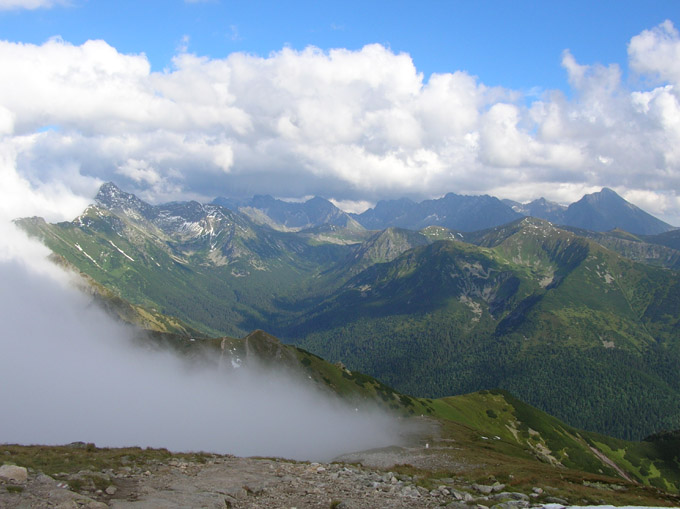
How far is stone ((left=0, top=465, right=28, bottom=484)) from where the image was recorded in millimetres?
24859

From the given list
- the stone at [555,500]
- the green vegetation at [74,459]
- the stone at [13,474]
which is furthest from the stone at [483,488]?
the stone at [13,474]

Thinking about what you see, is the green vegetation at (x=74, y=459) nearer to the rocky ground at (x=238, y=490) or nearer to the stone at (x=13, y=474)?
the rocky ground at (x=238, y=490)

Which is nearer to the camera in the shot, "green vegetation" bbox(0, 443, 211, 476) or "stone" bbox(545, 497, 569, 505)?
"stone" bbox(545, 497, 569, 505)

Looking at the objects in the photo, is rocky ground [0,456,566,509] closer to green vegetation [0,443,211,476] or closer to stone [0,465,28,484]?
stone [0,465,28,484]

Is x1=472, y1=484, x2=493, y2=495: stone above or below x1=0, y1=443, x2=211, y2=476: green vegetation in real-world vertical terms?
below

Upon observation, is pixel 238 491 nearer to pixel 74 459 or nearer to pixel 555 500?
pixel 74 459

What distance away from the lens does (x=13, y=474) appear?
82.7ft

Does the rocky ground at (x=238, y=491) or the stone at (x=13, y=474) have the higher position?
the stone at (x=13, y=474)

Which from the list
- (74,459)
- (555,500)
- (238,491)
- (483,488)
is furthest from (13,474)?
(555,500)

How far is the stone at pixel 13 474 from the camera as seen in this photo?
24859 mm

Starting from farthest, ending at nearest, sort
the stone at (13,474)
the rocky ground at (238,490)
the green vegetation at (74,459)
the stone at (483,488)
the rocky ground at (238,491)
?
the stone at (483,488) < the green vegetation at (74,459) < the stone at (13,474) < the rocky ground at (238,490) < the rocky ground at (238,491)

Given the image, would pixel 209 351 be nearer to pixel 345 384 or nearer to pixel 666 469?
pixel 345 384

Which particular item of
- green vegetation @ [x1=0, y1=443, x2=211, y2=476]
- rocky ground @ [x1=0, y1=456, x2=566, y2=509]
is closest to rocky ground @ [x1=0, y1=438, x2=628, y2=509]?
rocky ground @ [x1=0, y1=456, x2=566, y2=509]

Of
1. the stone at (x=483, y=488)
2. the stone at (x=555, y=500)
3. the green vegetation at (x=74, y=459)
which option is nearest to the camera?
the stone at (x=555, y=500)
